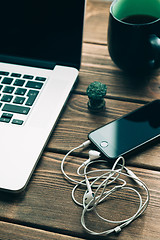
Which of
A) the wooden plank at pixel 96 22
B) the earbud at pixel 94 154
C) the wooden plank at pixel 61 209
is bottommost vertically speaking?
the wooden plank at pixel 61 209

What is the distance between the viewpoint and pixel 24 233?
494 millimetres

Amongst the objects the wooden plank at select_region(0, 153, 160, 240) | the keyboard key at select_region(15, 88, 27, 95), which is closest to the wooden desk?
the wooden plank at select_region(0, 153, 160, 240)

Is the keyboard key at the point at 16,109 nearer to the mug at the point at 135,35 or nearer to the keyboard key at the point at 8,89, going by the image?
the keyboard key at the point at 8,89

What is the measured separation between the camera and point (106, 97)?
0.72 m

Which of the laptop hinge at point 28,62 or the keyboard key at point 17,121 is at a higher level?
the laptop hinge at point 28,62

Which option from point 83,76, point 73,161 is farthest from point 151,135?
point 83,76

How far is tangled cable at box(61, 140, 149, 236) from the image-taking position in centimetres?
50

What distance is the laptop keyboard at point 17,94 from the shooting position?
2.04 ft

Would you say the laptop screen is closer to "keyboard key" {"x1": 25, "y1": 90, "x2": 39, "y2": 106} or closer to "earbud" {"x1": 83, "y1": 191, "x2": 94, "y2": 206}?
"keyboard key" {"x1": 25, "y1": 90, "x2": 39, "y2": 106}

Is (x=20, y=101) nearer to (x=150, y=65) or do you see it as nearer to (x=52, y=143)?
(x=52, y=143)

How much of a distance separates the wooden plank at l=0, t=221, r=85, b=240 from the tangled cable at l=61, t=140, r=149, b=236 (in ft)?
0.17

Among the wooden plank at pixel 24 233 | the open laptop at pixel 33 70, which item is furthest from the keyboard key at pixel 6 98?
the wooden plank at pixel 24 233

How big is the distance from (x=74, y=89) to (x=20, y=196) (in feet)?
1.04

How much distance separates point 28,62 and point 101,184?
1.24 feet
